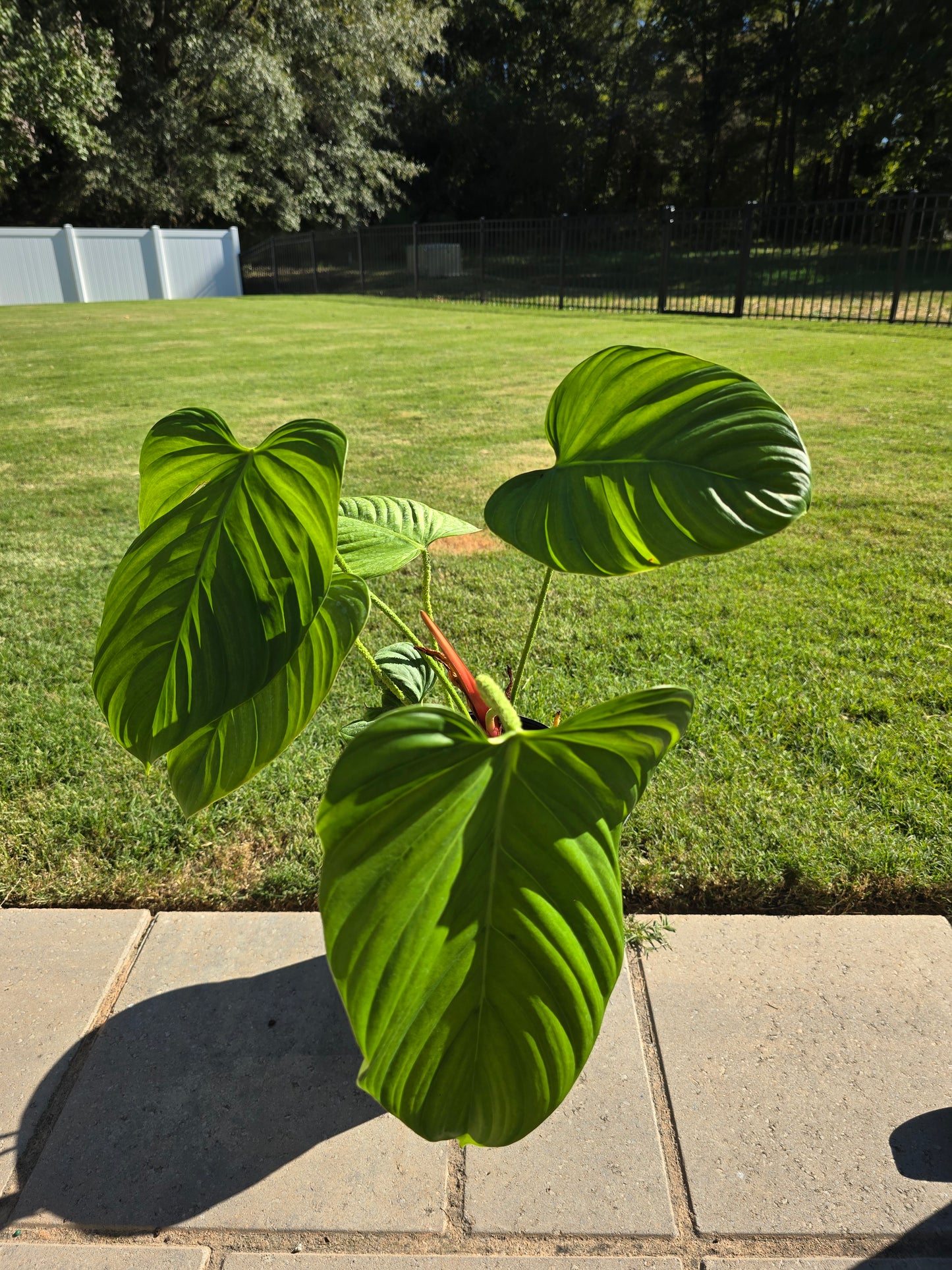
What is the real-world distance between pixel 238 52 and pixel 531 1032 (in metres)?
22.6

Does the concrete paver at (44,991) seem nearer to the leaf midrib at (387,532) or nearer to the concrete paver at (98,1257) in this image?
the concrete paver at (98,1257)

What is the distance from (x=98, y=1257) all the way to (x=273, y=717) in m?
0.71

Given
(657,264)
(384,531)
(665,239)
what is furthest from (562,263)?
(384,531)

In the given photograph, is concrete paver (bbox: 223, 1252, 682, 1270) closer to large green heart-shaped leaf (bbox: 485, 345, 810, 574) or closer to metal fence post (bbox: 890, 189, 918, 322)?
large green heart-shaped leaf (bbox: 485, 345, 810, 574)

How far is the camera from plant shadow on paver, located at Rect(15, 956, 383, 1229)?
3.68ft

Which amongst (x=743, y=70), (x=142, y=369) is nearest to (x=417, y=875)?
(x=142, y=369)

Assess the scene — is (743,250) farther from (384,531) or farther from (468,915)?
(468,915)

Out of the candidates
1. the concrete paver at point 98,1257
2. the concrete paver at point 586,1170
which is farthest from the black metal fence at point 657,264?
the concrete paver at point 98,1257

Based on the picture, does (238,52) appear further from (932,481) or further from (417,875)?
(417,875)

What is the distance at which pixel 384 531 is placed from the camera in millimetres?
1365

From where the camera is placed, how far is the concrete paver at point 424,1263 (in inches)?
40.3

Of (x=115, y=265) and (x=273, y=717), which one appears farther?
(x=115, y=265)

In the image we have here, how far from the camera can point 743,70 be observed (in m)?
26.1

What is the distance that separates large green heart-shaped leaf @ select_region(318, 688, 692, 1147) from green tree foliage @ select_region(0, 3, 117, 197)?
20.9m
